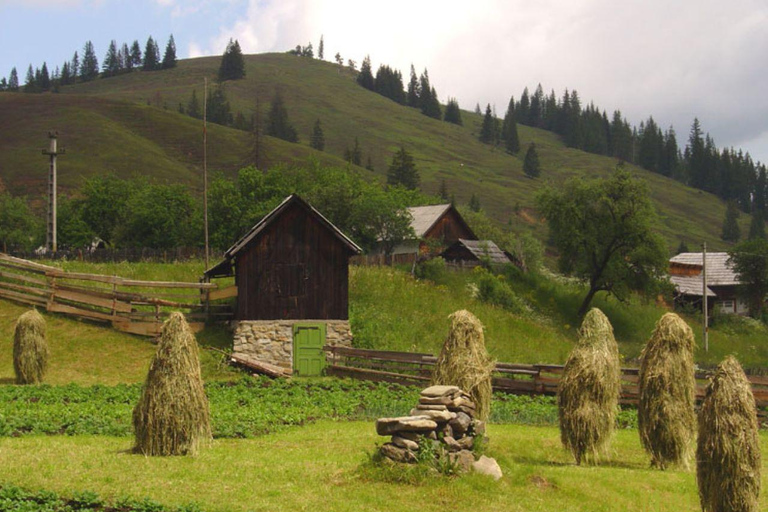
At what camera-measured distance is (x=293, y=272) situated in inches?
1437

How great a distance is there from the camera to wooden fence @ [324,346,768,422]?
27438 millimetres

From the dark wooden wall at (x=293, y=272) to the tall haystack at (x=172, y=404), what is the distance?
1971 cm

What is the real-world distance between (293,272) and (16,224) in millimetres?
63515

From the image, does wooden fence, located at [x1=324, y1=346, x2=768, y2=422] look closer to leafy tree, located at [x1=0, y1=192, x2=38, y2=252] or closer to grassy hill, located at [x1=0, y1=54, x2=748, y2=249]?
leafy tree, located at [x1=0, y1=192, x2=38, y2=252]

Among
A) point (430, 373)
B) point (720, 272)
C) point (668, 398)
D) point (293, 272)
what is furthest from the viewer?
point (720, 272)

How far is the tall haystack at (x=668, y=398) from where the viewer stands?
17.7m

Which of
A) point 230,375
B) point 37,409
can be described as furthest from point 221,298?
point 37,409

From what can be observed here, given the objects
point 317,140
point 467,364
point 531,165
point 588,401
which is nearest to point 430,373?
point 467,364

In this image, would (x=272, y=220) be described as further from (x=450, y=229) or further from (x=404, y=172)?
(x=404, y=172)

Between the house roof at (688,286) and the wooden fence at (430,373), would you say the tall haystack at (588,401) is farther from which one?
the house roof at (688,286)

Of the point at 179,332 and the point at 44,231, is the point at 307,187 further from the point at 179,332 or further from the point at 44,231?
the point at 179,332

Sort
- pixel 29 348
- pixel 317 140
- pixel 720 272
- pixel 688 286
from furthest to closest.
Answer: pixel 317 140
pixel 720 272
pixel 688 286
pixel 29 348

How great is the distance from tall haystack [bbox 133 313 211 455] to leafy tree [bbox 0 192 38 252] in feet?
253

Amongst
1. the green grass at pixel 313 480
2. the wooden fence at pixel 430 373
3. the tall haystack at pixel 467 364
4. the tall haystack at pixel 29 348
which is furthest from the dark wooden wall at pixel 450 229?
the green grass at pixel 313 480
